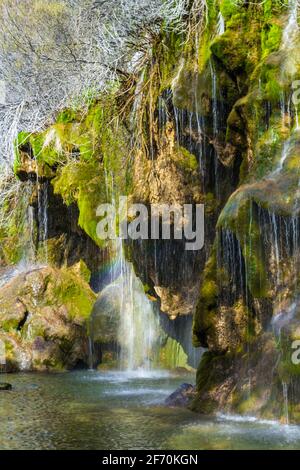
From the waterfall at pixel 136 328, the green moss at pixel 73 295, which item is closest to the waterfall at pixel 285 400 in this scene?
the waterfall at pixel 136 328

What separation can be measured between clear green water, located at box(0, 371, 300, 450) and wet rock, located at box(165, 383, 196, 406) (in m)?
0.18

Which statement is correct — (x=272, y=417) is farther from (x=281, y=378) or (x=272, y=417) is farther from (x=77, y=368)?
(x=77, y=368)

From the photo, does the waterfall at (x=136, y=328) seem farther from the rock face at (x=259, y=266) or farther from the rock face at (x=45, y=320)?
the rock face at (x=259, y=266)

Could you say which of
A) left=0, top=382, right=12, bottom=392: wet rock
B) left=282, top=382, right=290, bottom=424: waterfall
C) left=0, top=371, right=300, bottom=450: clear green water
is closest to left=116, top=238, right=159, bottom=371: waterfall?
left=0, top=371, right=300, bottom=450: clear green water

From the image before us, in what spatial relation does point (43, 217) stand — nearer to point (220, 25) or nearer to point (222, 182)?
point (222, 182)

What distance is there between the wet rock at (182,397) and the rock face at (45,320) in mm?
6381

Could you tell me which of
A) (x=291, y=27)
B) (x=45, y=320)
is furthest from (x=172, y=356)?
(x=291, y=27)

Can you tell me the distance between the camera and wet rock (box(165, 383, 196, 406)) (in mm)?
10008

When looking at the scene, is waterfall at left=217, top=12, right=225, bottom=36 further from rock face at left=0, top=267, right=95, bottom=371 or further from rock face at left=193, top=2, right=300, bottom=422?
rock face at left=0, top=267, right=95, bottom=371

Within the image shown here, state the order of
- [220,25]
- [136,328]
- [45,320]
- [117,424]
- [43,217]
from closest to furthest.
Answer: [117,424]
[220,25]
[136,328]
[45,320]
[43,217]

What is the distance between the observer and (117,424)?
350 inches

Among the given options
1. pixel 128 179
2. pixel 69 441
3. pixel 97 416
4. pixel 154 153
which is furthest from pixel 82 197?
pixel 69 441

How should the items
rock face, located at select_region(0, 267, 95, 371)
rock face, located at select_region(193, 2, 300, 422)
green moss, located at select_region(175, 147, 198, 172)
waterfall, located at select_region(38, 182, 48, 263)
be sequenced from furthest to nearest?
waterfall, located at select_region(38, 182, 48, 263) → rock face, located at select_region(0, 267, 95, 371) → green moss, located at select_region(175, 147, 198, 172) → rock face, located at select_region(193, 2, 300, 422)

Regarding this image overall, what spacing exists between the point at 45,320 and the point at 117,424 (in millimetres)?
8514
